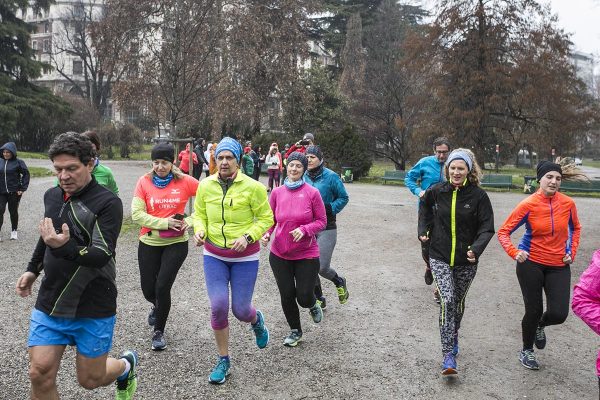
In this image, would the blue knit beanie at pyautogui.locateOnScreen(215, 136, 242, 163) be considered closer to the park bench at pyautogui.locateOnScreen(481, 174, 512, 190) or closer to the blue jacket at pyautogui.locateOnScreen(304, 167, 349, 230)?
the blue jacket at pyautogui.locateOnScreen(304, 167, 349, 230)

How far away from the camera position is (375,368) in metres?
4.73

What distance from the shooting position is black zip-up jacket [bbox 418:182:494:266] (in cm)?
468

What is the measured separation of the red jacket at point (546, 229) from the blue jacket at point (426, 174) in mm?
2342

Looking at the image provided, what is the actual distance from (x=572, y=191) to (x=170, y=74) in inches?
750

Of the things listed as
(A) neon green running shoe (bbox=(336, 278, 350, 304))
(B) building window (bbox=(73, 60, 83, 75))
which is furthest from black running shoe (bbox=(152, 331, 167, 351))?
(B) building window (bbox=(73, 60, 83, 75))

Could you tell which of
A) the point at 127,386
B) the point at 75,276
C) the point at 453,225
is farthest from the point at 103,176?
the point at 453,225

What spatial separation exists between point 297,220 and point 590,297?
279cm

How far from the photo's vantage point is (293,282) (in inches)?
207

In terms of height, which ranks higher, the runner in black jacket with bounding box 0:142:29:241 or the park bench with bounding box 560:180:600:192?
the runner in black jacket with bounding box 0:142:29:241

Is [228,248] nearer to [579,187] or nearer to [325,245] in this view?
[325,245]

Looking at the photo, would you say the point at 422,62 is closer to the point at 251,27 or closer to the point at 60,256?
the point at 251,27

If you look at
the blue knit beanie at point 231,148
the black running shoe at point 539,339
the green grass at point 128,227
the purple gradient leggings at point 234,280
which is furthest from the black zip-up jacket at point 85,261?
the green grass at point 128,227

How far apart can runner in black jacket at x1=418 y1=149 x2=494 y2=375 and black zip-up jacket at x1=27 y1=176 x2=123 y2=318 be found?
2800mm

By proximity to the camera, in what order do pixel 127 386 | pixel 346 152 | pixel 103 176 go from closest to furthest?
pixel 127 386, pixel 103 176, pixel 346 152
